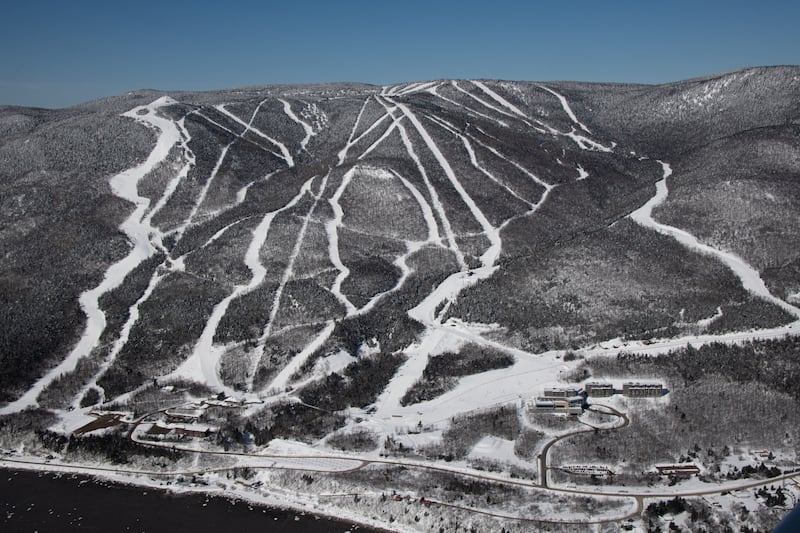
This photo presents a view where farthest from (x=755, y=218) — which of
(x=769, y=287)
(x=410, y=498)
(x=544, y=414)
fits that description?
(x=410, y=498)

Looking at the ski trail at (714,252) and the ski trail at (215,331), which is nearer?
the ski trail at (215,331)

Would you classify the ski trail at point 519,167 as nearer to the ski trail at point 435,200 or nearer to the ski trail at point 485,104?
the ski trail at point 435,200

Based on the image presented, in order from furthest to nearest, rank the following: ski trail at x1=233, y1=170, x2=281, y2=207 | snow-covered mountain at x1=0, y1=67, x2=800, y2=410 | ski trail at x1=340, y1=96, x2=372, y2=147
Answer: ski trail at x1=340, y1=96, x2=372, y2=147 → ski trail at x1=233, y1=170, x2=281, y2=207 → snow-covered mountain at x1=0, y1=67, x2=800, y2=410

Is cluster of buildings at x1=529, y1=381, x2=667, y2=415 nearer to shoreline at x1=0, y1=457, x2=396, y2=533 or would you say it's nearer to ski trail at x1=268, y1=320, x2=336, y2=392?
shoreline at x1=0, y1=457, x2=396, y2=533

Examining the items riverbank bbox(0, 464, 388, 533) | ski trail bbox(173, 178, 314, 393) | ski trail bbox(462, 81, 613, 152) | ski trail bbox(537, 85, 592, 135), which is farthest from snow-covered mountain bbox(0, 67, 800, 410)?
riverbank bbox(0, 464, 388, 533)

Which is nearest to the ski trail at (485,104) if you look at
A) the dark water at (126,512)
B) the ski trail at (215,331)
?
the ski trail at (215,331)

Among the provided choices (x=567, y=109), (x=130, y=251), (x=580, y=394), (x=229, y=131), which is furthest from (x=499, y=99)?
(x=580, y=394)

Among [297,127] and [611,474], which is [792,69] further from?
[611,474]
